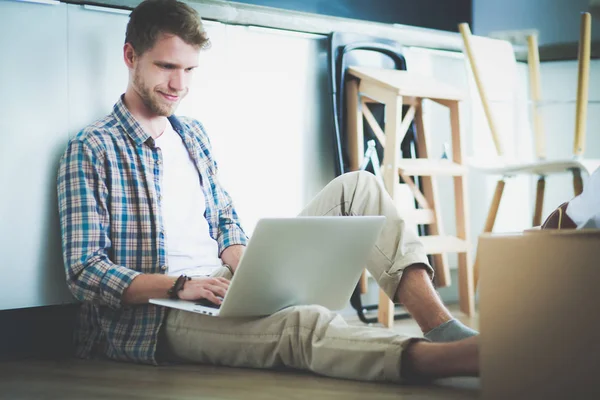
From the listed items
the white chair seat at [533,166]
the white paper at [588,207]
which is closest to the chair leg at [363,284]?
the white chair seat at [533,166]

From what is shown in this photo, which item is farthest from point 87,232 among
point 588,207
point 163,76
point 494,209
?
point 494,209

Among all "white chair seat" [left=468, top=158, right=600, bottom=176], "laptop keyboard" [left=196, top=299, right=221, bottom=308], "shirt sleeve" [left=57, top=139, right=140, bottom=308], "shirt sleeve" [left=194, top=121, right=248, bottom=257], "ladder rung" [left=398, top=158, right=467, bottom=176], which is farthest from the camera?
"ladder rung" [left=398, top=158, right=467, bottom=176]

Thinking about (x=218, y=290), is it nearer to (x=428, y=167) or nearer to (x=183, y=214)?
(x=183, y=214)

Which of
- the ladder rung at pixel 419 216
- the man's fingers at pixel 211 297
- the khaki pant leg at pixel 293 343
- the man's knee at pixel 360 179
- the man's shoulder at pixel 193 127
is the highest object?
the man's shoulder at pixel 193 127

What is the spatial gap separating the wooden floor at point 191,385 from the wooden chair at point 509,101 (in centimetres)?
155

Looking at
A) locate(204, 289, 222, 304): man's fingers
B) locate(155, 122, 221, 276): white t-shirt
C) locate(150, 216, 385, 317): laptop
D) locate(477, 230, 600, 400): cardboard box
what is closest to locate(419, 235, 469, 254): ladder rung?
locate(155, 122, 221, 276): white t-shirt

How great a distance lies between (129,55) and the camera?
2.19 m

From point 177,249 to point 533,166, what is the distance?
5.12 feet

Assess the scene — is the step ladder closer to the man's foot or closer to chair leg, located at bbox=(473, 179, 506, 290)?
chair leg, located at bbox=(473, 179, 506, 290)

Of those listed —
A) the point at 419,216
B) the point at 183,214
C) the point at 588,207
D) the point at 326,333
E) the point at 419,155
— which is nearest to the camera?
the point at 588,207

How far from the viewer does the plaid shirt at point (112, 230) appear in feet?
6.10

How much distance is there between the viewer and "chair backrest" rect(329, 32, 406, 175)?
9.72 ft

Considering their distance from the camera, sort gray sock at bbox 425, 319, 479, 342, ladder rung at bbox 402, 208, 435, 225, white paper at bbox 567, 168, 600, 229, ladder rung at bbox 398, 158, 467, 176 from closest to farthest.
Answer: white paper at bbox 567, 168, 600, 229
gray sock at bbox 425, 319, 479, 342
ladder rung at bbox 398, 158, 467, 176
ladder rung at bbox 402, 208, 435, 225

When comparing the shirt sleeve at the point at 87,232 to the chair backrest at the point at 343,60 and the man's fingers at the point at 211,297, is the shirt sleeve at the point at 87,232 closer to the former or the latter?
the man's fingers at the point at 211,297
